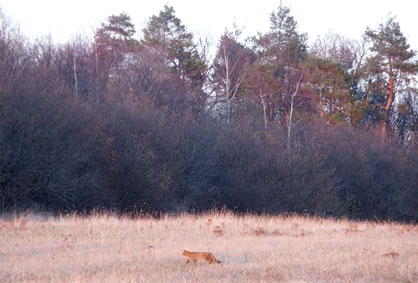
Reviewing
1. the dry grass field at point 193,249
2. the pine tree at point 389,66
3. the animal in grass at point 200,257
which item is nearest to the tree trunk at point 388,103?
the pine tree at point 389,66

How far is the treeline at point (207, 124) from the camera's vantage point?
2431 centimetres

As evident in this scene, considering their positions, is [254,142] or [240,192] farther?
[254,142]

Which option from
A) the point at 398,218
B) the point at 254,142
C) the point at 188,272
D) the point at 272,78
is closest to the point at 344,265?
the point at 188,272

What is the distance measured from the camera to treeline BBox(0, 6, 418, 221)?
24.3 meters

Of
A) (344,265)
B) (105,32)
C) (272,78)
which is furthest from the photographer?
(105,32)

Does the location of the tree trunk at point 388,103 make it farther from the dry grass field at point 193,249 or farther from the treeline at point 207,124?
the dry grass field at point 193,249

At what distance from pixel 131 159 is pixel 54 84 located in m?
4.99

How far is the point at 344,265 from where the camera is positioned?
31.4 feet

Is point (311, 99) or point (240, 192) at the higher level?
point (311, 99)

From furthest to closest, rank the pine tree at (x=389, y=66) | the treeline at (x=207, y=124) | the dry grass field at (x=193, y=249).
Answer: the pine tree at (x=389, y=66), the treeline at (x=207, y=124), the dry grass field at (x=193, y=249)

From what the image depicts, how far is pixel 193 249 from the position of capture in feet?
36.0

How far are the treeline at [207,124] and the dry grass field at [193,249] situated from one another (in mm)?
9704

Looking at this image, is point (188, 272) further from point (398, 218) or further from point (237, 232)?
point (398, 218)

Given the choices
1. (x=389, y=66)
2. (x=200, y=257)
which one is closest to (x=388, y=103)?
(x=389, y=66)
